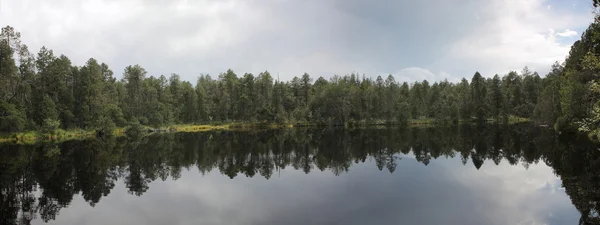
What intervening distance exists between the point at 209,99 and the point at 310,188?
9668cm

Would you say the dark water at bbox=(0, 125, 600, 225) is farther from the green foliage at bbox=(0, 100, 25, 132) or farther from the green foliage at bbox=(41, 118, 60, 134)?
the green foliage at bbox=(41, 118, 60, 134)

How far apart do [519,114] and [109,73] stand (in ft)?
410

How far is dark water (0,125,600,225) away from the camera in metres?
15.8

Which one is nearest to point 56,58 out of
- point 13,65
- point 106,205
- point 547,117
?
point 13,65

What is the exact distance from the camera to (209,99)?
11300cm

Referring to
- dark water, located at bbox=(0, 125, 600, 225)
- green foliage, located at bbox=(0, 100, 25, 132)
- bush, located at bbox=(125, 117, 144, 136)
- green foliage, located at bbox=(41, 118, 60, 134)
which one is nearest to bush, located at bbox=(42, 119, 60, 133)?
green foliage, located at bbox=(41, 118, 60, 134)

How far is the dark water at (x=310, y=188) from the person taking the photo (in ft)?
52.0

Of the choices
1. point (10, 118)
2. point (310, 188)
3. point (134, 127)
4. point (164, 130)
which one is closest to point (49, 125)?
point (10, 118)

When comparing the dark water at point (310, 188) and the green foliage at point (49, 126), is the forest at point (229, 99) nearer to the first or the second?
the green foliage at point (49, 126)

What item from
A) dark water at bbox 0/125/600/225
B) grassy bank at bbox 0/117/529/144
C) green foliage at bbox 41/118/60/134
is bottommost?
dark water at bbox 0/125/600/225

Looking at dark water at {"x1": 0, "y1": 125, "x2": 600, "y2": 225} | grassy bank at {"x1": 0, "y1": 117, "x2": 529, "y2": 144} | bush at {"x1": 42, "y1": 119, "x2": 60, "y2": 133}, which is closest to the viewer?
dark water at {"x1": 0, "y1": 125, "x2": 600, "y2": 225}

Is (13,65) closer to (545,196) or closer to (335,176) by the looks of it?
(335,176)

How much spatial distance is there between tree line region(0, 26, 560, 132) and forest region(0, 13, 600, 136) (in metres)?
0.18

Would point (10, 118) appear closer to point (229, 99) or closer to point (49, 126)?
point (49, 126)
